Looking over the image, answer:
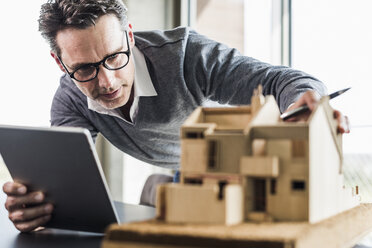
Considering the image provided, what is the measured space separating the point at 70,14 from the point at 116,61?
219 mm

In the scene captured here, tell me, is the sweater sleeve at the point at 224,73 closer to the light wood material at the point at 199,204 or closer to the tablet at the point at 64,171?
the tablet at the point at 64,171

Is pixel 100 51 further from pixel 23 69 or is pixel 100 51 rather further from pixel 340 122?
pixel 23 69

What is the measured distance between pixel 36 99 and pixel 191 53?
1949mm

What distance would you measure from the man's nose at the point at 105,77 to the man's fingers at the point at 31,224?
639 millimetres

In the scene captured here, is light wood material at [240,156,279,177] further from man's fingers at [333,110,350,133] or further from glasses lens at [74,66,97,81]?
glasses lens at [74,66,97,81]

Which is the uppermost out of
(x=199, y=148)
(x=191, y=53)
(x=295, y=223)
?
(x=191, y=53)

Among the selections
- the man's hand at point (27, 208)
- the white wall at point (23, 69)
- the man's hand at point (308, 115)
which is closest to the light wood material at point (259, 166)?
the man's hand at point (308, 115)

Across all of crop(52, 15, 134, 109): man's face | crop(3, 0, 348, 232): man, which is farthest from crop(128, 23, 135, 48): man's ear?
crop(52, 15, 134, 109): man's face

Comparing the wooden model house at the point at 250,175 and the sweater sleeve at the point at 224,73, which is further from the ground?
the sweater sleeve at the point at 224,73

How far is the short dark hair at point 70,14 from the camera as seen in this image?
151cm

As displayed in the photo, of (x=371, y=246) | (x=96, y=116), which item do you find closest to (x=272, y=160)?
(x=371, y=246)

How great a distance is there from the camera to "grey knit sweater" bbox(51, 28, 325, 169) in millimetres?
1681

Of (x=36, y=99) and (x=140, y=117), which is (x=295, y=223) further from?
(x=36, y=99)

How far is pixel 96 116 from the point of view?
2018 mm
